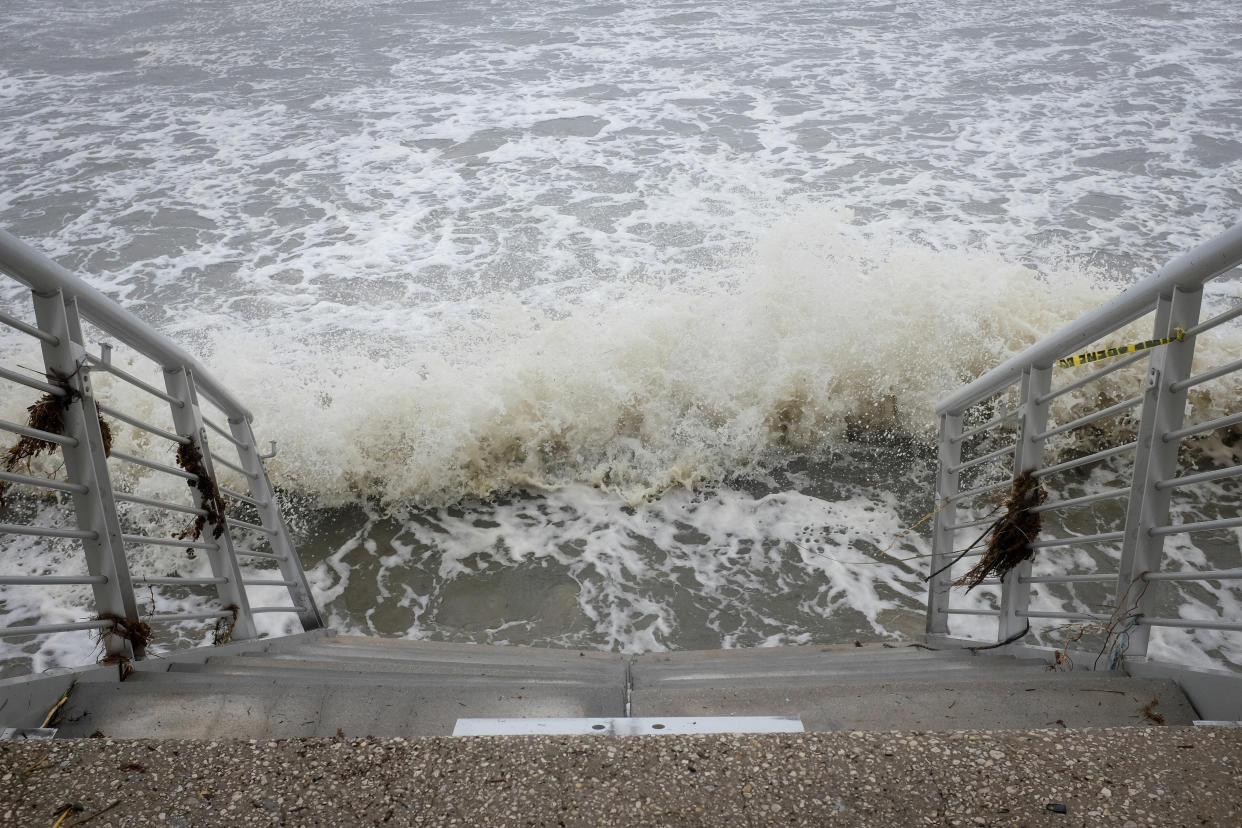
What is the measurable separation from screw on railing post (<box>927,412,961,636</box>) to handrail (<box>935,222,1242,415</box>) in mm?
310

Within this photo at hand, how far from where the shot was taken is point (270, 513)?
3.26 meters

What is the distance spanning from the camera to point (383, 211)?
1015 centimetres


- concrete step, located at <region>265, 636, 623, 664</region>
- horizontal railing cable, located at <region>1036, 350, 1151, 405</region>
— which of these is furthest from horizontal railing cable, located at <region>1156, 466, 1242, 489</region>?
concrete step, located at <region>265, 636, 623, 664</region>

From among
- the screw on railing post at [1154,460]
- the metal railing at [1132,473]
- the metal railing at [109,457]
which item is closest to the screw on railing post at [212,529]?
the metal railing at [109,457]

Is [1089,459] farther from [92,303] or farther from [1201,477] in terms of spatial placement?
[92,303]

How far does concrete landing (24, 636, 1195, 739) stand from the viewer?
1.94 meters

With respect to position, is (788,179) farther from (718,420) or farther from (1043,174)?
(718,420)

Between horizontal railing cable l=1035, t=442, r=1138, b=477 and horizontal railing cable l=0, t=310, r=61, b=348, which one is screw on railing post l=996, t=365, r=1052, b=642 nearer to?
horizontal railing cable l=1035, t=442, r=1138, b=477

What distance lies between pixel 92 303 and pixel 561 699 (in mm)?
1449

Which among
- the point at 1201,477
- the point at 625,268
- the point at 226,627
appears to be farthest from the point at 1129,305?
the point at 625,268

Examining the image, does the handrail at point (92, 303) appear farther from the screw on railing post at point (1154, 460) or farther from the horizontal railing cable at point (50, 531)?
the screw on railing post at point (1154, 460)

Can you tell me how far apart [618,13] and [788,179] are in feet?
32.5

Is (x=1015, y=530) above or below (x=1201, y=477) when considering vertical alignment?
below

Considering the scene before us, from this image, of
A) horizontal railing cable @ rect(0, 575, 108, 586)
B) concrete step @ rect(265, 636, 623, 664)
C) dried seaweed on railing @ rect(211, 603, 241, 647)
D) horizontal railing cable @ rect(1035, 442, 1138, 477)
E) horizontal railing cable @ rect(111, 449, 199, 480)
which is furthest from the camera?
concrete step @ rect(265, 636, 623, 664)
